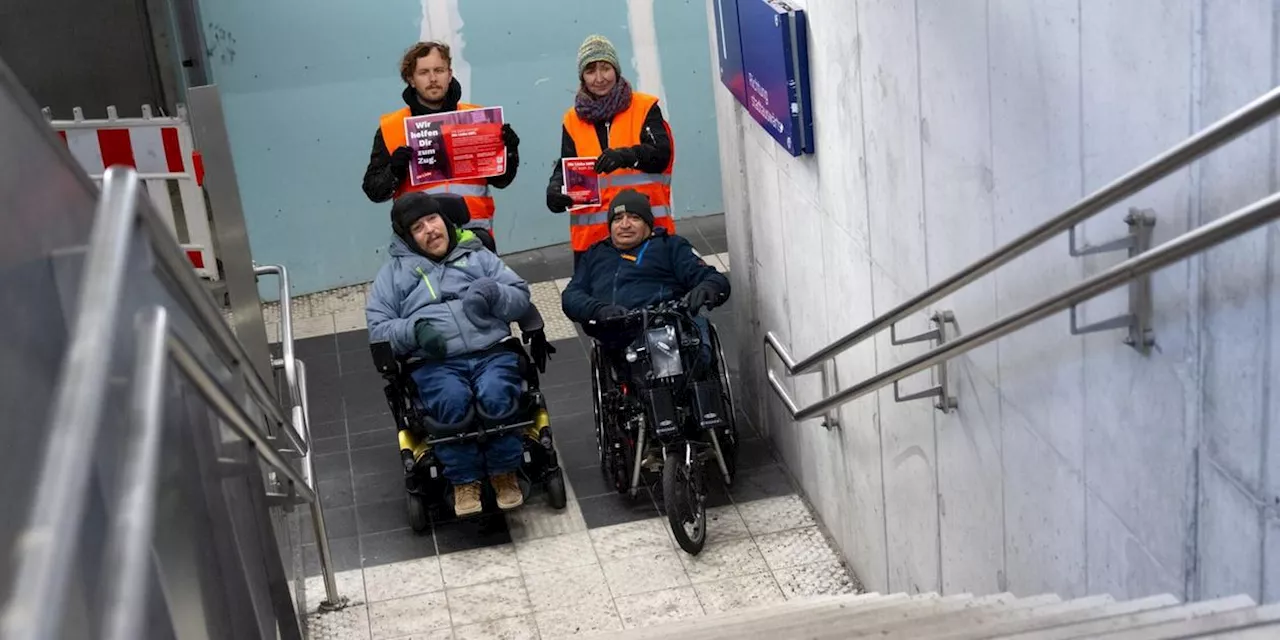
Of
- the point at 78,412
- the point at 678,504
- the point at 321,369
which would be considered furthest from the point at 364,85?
the point at 78,412

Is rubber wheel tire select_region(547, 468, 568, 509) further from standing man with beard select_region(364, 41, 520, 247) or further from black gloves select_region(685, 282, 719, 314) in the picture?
standing man with beard select_region(364, 41, 520, 247)

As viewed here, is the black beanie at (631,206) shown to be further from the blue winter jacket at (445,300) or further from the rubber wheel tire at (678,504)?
the rubber wheel tire at (678,504)

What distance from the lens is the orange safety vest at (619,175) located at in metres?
7.69

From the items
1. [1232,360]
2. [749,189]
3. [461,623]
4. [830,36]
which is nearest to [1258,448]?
[1232,360]

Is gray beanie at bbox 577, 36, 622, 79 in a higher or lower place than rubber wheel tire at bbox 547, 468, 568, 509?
higher

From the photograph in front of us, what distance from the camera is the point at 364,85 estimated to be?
9.71 metres

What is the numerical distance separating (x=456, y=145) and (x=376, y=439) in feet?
5.08

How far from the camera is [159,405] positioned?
204 cm

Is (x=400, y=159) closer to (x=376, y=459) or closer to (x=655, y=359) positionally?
(x=376, y=459)

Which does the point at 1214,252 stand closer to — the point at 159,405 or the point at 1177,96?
the point at 1177,96

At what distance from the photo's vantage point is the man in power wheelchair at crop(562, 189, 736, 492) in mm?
6945

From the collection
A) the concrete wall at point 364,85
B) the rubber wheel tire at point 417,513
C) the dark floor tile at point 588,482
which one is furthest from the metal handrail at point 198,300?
the concrete wall at point 364,85

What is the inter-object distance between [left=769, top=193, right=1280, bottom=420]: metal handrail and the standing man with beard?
3.66m

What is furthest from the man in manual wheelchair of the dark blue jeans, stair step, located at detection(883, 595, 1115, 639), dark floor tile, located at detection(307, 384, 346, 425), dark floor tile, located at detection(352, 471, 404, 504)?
stair step, located at detection(883, 595, 1115, 639)
